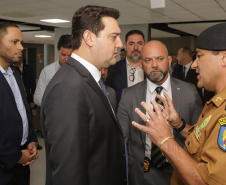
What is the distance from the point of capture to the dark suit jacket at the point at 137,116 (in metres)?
1.96

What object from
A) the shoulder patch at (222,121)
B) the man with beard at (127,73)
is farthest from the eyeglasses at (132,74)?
the shoulder patch at (222,121)

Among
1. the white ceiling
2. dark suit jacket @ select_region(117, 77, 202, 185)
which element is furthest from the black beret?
the white ceiling

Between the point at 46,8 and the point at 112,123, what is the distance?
5612mm

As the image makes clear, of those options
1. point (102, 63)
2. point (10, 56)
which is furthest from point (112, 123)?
point (10, 56)

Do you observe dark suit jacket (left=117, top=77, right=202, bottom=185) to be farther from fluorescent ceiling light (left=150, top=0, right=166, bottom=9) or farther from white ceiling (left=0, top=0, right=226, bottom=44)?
white ceiling (left=0, top=0, right=226, bottom=44)

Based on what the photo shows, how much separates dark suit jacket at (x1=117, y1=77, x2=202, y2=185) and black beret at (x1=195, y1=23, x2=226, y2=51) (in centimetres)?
77

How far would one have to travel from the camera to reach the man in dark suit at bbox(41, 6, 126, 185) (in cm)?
106

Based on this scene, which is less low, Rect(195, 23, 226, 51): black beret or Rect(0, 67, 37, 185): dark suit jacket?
Rect(195, 23, 226, 51): black beret

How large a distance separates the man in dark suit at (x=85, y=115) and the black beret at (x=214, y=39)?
0.47 metres

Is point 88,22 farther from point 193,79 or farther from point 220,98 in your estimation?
point 193,79

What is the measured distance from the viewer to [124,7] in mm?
5938

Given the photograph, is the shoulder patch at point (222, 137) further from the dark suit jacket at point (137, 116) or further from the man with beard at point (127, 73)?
the man with beard at point (127, 73)

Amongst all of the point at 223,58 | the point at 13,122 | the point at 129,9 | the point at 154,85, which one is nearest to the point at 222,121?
the point at 223,58

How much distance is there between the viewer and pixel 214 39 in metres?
1.24
